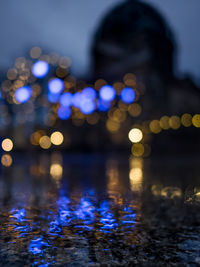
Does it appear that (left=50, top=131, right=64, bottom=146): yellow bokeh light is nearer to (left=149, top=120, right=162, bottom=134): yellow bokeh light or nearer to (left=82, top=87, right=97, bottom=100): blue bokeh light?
(left=82, top=87, right=97, bottom=100): blue bokeh light

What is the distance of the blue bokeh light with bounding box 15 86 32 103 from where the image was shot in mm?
25672

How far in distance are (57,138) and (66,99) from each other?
11.7 ft

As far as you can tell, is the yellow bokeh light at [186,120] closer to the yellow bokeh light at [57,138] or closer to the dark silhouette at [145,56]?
the dark silhouette at [145,56]

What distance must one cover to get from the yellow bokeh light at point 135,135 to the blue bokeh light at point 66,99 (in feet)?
22.3

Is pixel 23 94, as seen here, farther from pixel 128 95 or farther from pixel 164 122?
pixel 164 122

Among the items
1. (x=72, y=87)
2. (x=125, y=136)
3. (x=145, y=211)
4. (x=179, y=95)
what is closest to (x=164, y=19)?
(x=179, y=95)

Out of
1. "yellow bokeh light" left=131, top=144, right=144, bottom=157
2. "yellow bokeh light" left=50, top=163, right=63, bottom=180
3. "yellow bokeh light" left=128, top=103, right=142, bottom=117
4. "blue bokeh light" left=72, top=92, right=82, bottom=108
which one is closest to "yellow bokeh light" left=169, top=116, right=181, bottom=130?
"yellow bokeh light" left=128, top=103, right=142, bottom=117

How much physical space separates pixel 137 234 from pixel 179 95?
29.6 metres

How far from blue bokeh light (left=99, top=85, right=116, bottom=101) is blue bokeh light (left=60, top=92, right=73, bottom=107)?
2815mm

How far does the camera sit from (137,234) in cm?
277

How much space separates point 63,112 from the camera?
3066cm

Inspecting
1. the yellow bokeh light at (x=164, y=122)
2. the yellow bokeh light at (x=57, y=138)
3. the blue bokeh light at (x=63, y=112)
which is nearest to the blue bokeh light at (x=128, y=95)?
the yellow bokeh light at (x=164, y=122)

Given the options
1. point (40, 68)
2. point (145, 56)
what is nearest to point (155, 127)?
point (145, 56)

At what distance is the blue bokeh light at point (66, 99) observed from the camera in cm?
3011
